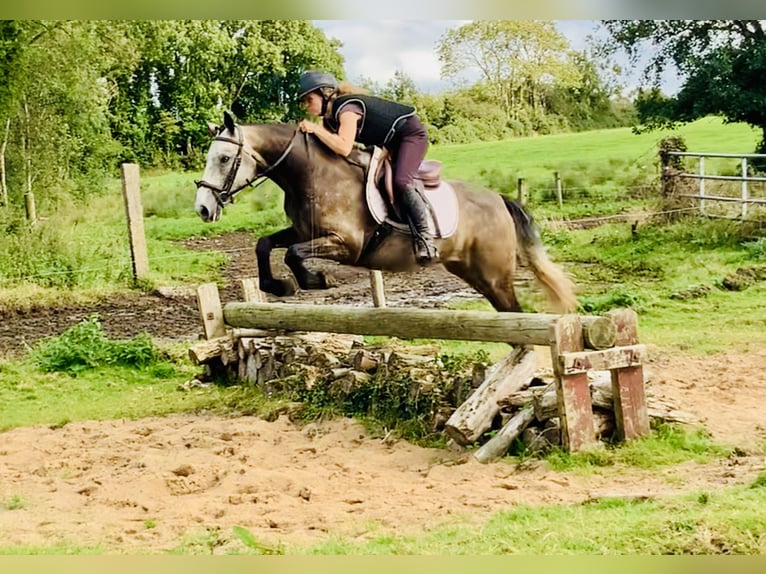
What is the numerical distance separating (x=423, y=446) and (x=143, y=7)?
233cm

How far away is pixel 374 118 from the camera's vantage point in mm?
4930

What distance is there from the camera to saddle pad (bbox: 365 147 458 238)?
16.2 feet

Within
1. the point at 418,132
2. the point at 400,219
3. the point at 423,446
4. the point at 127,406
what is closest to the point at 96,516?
the point at 127,406

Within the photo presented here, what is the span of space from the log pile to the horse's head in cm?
93

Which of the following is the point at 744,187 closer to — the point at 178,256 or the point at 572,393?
the point at 572,393

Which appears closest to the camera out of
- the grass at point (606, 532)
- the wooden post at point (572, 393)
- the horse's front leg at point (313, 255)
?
the grass at point (606, 532)

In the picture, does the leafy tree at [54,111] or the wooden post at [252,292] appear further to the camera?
the wooden post at [252,292]

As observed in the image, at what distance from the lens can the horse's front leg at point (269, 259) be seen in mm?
4975

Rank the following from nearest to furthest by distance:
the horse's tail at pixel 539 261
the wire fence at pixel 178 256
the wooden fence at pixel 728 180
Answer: the horse's tail at pixel 539 261, the wire fence at pixel 178 256, the wooden fence at pixel 728 180

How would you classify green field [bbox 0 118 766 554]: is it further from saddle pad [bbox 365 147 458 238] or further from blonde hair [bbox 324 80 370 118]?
blonde hair [bbox 324 80 370 118]

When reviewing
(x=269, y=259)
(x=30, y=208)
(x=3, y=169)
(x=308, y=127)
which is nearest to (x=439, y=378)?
(x=269, y=259)

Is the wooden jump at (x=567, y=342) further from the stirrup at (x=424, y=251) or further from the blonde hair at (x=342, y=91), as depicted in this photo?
the blonde hair at (x=342, y=91)

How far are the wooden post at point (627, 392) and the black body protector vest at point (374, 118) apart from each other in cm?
123

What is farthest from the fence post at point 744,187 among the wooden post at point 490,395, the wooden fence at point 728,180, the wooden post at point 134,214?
the wooden post at point 134,214
